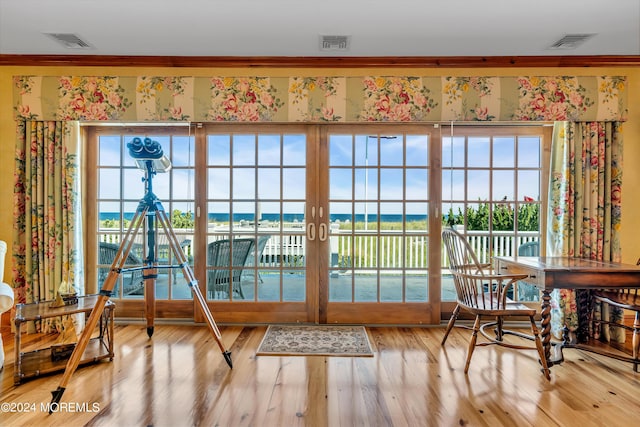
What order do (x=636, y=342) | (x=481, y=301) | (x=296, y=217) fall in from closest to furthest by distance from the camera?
(x=636, y=342) → (x=481, y=301) → (x=296, y=217)

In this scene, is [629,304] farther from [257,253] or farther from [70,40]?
[70,40]

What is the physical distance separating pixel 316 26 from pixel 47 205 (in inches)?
110

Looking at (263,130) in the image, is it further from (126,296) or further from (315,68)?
(126,296)

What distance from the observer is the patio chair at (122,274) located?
344 cm

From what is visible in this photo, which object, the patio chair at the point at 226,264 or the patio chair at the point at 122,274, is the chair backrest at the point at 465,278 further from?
the patio chair at the point at 122,274

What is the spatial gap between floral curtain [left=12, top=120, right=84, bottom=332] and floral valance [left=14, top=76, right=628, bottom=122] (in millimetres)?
198

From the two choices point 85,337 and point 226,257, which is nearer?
point 85,337

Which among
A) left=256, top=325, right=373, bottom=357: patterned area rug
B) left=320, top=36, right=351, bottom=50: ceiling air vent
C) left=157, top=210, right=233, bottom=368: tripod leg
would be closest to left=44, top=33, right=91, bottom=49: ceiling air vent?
left=157, top=210, right=233, bottom=368: tripod leg

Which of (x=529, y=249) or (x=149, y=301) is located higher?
(x=529, y=249)

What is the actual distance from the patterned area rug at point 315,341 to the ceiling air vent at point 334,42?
2.45 m

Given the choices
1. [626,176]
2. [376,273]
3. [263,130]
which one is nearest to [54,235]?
[263,130]

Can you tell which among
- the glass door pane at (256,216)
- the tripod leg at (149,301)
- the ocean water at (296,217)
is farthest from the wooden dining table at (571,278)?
the tripod leg at (149,301)

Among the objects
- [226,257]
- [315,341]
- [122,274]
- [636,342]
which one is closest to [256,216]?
[226,257]

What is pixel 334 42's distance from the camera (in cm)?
288
